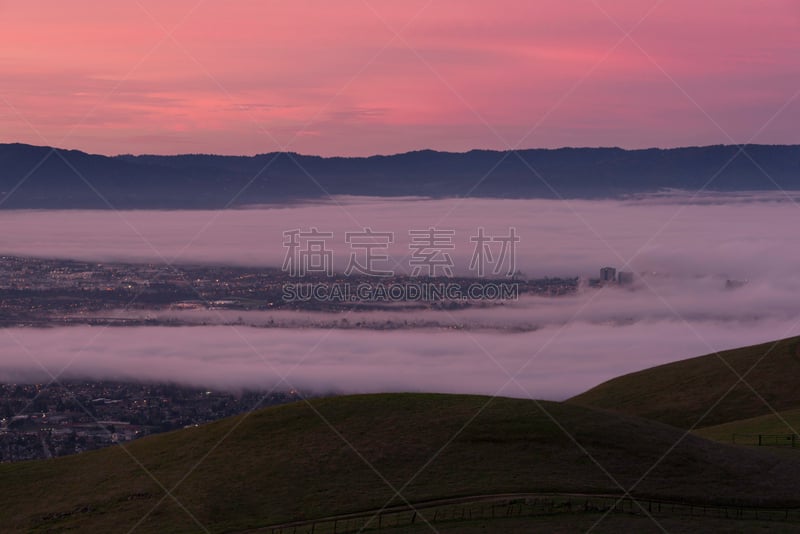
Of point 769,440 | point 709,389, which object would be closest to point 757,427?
point 769,440

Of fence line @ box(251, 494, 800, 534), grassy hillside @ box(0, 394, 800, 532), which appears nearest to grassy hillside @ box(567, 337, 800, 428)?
grassy hillside @ box(0, 394, 800, 532)

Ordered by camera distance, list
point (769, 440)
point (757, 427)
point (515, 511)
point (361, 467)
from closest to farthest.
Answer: point (515, 511), point (361, 467), point (769, 440), point (757, 427)

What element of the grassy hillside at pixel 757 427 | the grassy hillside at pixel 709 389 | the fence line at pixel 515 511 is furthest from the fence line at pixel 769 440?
the grassy hillside at pixel 709 389

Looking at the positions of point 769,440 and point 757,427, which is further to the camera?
point 757,427

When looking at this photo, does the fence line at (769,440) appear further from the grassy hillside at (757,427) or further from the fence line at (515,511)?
the fence line at (515,511)

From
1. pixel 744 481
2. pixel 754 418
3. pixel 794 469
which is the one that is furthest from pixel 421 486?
pixel 754 418

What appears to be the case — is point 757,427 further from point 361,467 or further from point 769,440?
point 361,467

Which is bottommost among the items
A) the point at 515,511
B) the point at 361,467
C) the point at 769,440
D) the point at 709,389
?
the point at 361,467
